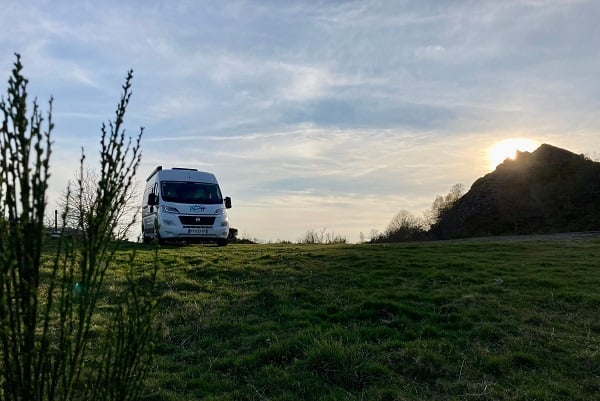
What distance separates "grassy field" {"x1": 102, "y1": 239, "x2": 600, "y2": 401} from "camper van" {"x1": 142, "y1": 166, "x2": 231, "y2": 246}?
20.3ft

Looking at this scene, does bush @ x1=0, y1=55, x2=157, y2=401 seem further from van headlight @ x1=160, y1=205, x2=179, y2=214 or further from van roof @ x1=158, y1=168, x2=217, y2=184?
van roof @ x1=158, y1=168, x2=217, y2=184

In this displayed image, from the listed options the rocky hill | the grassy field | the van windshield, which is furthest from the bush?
the rocky hill

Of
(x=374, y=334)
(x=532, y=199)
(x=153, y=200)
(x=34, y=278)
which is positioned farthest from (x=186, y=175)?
(x=532, y=199)

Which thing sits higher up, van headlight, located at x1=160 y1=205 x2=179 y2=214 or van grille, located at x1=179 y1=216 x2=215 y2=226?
van headlight, located at x1=160 y1=205 x2=179 y2=214

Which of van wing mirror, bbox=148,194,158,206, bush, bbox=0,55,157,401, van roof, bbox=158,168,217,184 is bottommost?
bush, bbox=0,55,157,401

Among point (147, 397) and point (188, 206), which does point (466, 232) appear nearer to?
point (188, 206)

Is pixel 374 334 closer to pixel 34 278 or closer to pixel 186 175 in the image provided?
pixel 34 278

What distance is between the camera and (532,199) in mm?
51625

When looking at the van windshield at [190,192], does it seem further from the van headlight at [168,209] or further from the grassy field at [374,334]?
the grassy field at [374,334]

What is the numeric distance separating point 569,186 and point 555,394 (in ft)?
177

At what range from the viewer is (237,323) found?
24.0 feet

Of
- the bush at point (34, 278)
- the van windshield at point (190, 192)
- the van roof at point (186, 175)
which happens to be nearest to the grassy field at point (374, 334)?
the bush at point (34, 278)

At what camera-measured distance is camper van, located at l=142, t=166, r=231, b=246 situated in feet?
60.2

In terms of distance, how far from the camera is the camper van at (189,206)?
18.4 meters
